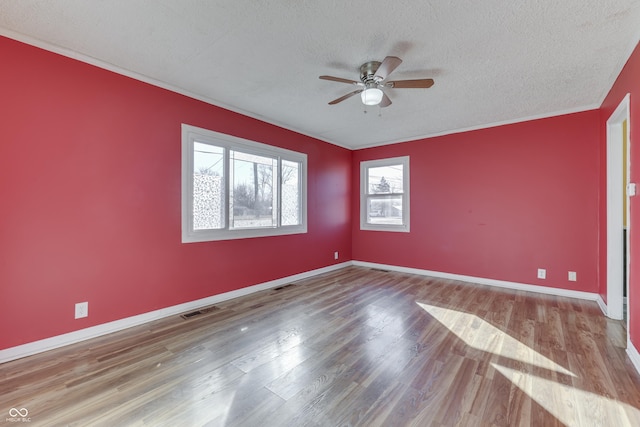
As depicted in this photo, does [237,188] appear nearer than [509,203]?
Yes

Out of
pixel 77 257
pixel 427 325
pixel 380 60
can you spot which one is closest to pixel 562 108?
pixel 380 60

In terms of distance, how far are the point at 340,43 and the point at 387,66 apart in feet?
1.42

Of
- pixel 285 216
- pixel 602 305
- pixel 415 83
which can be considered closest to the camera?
pixel 415 83

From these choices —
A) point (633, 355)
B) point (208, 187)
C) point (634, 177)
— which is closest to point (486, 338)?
point (633, 355)

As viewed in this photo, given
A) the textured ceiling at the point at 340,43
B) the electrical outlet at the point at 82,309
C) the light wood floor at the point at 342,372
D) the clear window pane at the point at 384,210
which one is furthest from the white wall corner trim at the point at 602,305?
the electrical outlet at the point at 82,309

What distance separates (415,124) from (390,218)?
1.88m

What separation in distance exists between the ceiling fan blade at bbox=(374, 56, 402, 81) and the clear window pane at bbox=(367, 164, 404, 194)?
2932mm

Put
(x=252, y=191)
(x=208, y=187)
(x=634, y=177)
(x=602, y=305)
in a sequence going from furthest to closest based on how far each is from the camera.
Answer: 1. (x=252, y=191)
2. (x=208, y=187)
3. (x=602, y=305)
4. (x=634, y=177)

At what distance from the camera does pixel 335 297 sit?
3635mm

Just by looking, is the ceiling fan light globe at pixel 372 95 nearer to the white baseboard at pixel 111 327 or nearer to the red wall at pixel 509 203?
the red wall at pixel 509 203

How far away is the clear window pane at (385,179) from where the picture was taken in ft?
17.1

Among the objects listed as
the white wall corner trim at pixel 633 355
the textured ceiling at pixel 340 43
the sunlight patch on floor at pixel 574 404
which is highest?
the textured ceiling at pixel 340 43

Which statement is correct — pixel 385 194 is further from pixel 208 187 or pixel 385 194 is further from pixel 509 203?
pixel 208 187

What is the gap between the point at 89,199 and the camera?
2.46m
